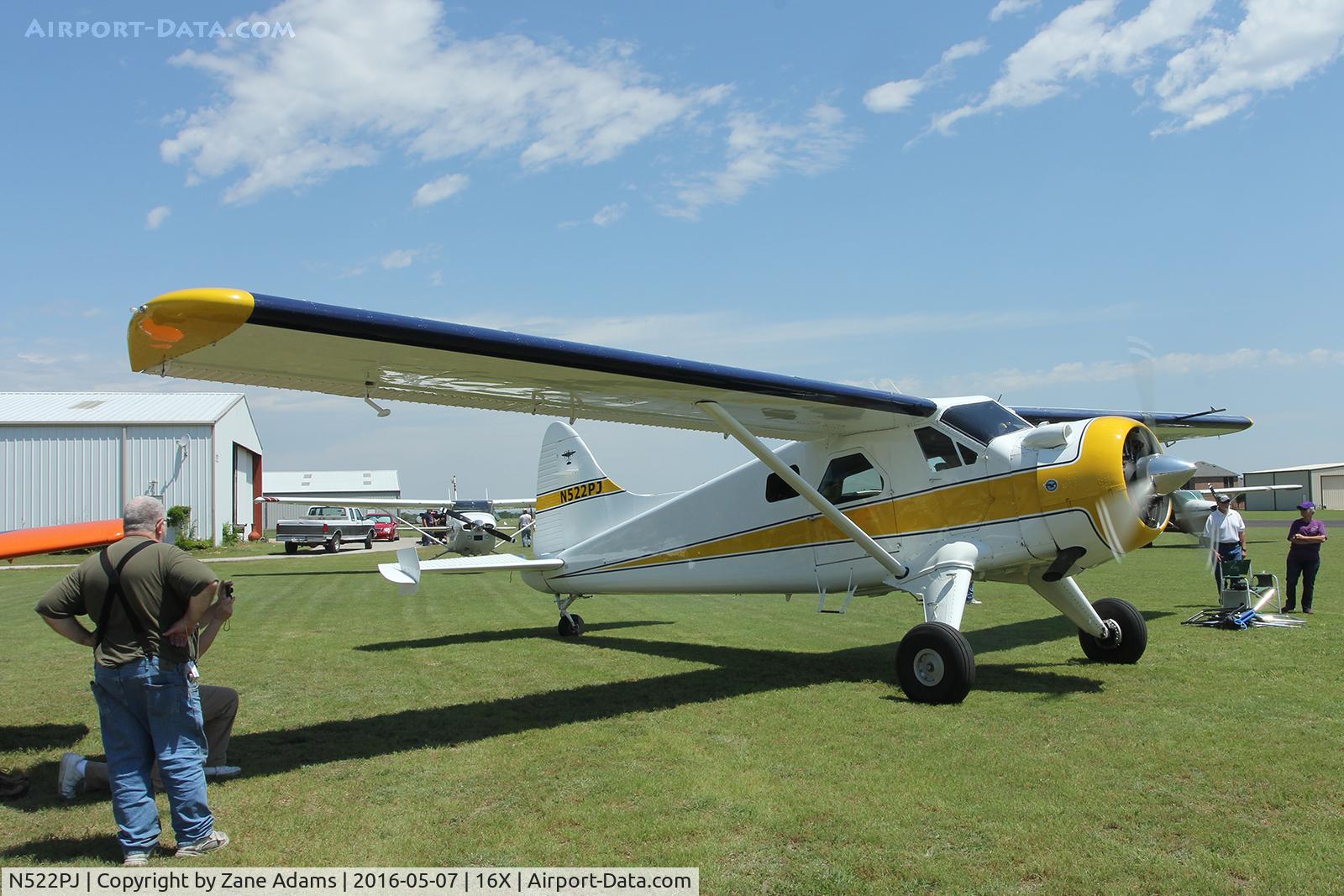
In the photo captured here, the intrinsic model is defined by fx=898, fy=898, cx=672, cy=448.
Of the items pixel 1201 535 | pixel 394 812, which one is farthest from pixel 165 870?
pixel 1201 535

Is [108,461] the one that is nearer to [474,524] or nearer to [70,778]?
[474,524]

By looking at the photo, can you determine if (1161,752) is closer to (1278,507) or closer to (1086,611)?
(1086,611)

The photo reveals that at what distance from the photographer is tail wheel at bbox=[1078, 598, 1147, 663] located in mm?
9094

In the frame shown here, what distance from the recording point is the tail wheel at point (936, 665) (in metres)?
7.38

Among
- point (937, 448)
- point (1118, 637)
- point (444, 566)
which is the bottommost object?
point (1118, 637)

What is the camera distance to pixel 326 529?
4019cm

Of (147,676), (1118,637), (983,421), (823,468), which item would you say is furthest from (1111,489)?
→ (147,676)

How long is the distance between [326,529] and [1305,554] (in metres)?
36.7

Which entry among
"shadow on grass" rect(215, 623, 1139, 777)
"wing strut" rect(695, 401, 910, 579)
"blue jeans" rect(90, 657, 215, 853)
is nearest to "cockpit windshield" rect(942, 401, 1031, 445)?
"wing strut" rect(695, 401, 910, 579)

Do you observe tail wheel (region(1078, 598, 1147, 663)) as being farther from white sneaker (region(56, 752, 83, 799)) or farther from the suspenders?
white sneaker (region(56, 752, 83, 799))

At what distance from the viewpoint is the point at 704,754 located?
6043mm

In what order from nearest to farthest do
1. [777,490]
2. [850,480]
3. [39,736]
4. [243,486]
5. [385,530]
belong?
[39,736]
[850,480]
[777,490]
[243,486]
[385,530]

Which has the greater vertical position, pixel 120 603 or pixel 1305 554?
pixel 120 603

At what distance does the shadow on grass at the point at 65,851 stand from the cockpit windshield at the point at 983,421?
734 centimetres
